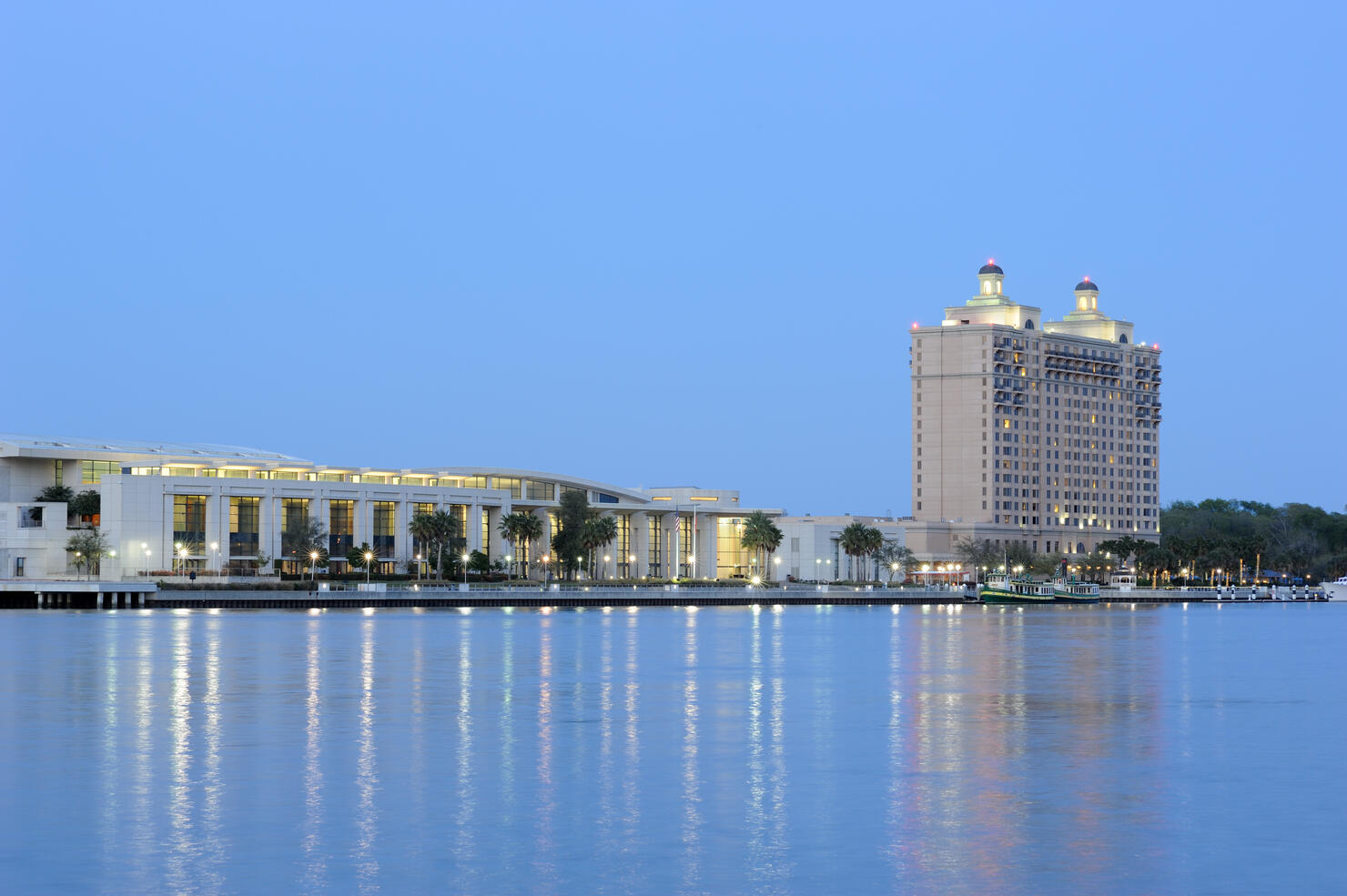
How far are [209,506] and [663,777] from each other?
456ft

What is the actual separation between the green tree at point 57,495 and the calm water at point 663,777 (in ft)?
360

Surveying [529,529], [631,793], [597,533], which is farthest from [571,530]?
[631,793]

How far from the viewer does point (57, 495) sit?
172m

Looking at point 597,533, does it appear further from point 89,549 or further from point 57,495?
point 57,495

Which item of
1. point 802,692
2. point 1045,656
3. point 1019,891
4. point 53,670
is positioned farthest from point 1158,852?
point 1045,656

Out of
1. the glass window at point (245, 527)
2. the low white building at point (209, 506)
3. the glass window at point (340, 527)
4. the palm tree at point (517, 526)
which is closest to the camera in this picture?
the low white building at point (209, 506)

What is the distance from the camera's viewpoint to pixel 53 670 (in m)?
59.2

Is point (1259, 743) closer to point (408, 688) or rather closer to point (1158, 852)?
point (1158, 852)

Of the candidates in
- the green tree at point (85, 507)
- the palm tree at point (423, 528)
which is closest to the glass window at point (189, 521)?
the green tree at point (85, 507)

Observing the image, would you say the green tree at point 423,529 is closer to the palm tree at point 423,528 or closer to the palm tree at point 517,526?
the palm tree at point 423,528

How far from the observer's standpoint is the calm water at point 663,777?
72.1ft

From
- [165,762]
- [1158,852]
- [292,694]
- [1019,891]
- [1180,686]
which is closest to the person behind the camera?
[1019,891]

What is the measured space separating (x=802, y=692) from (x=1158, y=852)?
2811cm

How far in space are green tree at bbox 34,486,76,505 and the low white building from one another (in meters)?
2.32
